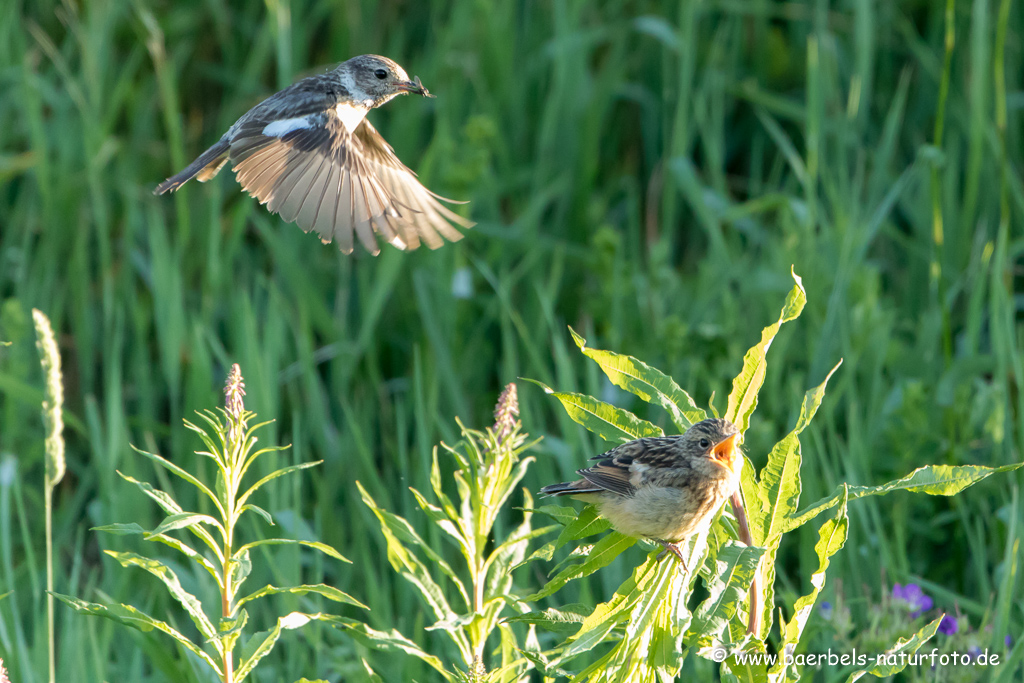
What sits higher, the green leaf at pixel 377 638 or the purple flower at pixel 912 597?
the green leaf at pixel 377 638

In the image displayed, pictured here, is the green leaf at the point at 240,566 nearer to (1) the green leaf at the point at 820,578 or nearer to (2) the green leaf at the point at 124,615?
(2) the green leaf at the point at 124,615

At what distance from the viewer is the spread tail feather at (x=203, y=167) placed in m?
3.15

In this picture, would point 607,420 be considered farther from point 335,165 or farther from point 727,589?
point 335,165

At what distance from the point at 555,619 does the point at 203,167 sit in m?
1.98

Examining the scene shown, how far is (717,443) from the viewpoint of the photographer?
6.26 ft

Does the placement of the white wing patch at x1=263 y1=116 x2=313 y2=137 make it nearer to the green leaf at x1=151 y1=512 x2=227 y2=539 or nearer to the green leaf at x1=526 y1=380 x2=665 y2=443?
the green leaf at x1=526 y1=380 x2=665 y2=443

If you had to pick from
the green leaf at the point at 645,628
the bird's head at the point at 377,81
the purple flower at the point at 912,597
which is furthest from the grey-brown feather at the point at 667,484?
the bird's head at the point at 377,81

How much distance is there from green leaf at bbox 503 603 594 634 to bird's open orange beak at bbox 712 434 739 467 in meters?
0.38

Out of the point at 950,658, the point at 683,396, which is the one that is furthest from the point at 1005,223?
the point at 683,396

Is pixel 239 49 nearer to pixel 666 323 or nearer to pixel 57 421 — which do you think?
pixel 666 323

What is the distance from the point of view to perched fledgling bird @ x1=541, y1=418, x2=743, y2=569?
192 cm

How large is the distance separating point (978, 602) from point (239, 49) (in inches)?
178

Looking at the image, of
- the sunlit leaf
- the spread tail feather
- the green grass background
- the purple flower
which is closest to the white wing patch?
the spread tail feather

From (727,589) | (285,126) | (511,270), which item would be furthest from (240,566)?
(511,270)
